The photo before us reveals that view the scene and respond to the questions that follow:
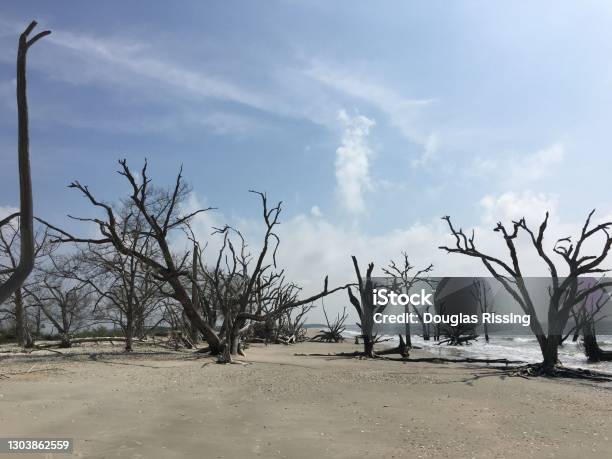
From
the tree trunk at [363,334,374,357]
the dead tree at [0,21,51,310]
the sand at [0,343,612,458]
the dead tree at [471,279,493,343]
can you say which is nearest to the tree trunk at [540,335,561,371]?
the sand at [0,343,612,458]

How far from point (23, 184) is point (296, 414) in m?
4.36

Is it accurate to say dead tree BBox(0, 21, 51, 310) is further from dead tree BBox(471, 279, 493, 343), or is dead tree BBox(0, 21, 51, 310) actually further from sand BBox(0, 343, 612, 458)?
dead tree BBox(471, 279, 493, 343)

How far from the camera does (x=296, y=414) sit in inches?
250

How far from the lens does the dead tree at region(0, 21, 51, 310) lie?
9.98 ft

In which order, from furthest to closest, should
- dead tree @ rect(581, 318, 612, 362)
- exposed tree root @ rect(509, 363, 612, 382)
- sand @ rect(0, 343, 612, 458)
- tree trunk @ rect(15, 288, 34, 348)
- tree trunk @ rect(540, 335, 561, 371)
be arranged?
tree trunk @ rect(15, 288, 34, 348), dead tree @ rect(581, 318, 612, 362), tree trunk @ rect(540, 335, 561, 371), exposed tree root @ rect(509, 363, 612, 382), sand @ rect(0, 343, 612, 458)

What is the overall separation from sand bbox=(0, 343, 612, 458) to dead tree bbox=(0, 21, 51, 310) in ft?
6.97

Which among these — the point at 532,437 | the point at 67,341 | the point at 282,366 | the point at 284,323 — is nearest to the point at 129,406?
the point at 532,437

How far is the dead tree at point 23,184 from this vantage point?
9.98 ft

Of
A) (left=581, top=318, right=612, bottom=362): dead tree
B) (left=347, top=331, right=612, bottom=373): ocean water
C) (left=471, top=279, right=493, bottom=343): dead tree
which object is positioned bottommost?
(left=347, top=331, right=612, bottom=373): ocean water

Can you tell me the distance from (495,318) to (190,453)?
42.8 meters

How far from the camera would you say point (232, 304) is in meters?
15.2

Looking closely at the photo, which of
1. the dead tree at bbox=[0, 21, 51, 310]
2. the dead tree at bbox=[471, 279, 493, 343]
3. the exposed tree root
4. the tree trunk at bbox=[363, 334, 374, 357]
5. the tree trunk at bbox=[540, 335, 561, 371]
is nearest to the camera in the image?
the dead tree at bbox=[0, 21, 51, 310]

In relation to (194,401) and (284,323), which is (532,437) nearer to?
(194,401)

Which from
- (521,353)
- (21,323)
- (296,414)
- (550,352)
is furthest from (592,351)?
(21,323)
